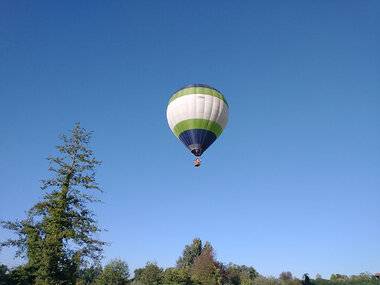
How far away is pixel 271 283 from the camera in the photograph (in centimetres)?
6328

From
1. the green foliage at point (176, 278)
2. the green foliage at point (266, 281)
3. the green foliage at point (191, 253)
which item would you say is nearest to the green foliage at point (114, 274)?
the green foliage at point (176, 278)

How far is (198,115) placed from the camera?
97.5ft

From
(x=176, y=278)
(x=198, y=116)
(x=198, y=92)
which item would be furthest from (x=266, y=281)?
(x=198, y=92)

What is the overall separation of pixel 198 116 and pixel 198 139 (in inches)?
96.3

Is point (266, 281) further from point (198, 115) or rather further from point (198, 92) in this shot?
point (198, 92)

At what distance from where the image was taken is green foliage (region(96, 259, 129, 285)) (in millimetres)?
33375

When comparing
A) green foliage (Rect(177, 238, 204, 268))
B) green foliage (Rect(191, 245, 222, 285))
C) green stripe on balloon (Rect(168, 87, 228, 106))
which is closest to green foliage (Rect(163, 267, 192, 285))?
green foliage (Rect(191, 245, 222, 285))

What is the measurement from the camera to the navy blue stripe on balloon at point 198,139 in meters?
30.0

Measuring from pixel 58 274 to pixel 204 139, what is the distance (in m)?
17.8

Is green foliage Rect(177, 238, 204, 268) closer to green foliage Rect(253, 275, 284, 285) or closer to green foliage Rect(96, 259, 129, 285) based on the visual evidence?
green foliage Rect(253, 275, 284, 285)

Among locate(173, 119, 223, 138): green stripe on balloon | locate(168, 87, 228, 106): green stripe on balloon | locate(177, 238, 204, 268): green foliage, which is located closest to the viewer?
locate(173, 119, 223, 138): green stripe on balloon

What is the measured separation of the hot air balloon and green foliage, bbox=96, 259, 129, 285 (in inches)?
655

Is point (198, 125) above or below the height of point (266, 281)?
above

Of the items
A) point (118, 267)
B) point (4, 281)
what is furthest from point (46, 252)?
point (118, 267)
